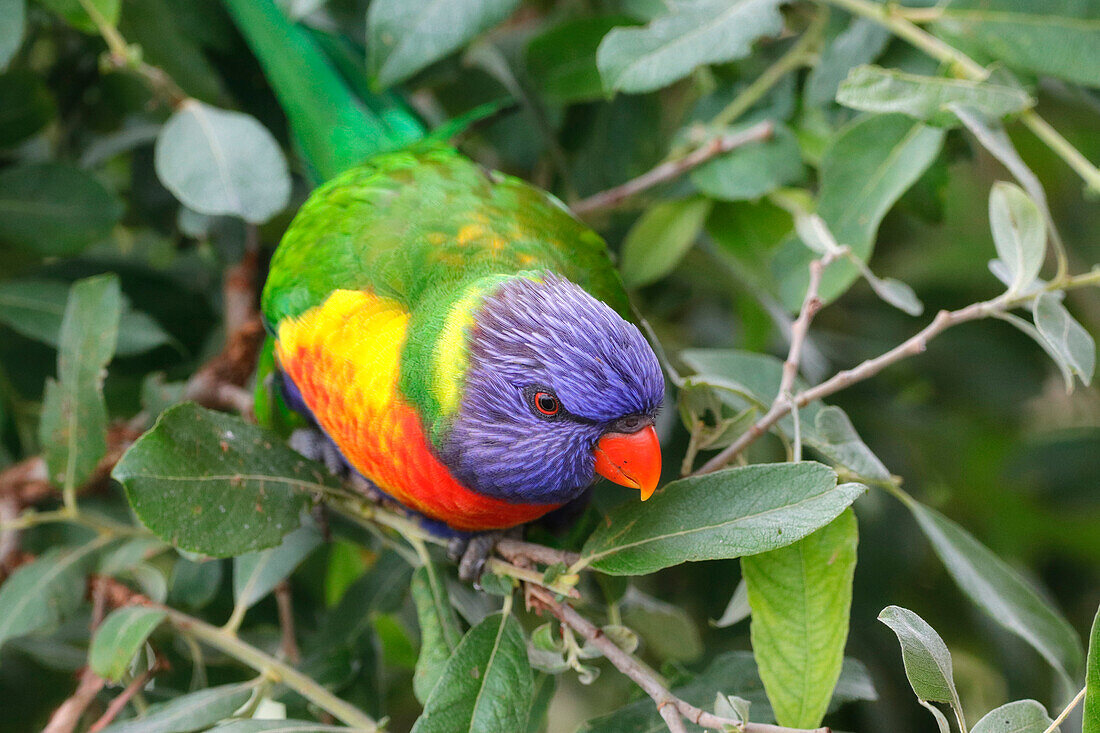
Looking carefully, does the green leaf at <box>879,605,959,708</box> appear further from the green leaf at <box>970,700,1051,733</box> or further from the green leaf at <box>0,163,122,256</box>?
the green leaf at <box>0,163,122,256</box>

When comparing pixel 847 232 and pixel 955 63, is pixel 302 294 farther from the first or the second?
pixel 955 63

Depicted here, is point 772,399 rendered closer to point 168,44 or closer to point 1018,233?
point 1018,233

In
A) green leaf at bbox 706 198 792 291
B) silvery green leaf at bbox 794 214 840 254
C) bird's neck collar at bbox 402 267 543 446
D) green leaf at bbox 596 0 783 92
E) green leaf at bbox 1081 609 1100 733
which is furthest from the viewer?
green leaf at bbox 706 198 792 291

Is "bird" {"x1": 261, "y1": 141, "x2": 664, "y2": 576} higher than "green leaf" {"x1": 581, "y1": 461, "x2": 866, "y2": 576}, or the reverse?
"bird" {"x1": 261, "y1": 141, "x2": 664, "y2": 576}

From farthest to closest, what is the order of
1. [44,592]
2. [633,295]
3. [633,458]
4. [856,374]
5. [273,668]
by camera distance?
1. [633,295]
2. [44,592]
3. [273,668]
4. [633,458]
5. [856,374]

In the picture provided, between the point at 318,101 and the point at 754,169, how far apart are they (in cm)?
105

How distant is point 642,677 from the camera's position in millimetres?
1147

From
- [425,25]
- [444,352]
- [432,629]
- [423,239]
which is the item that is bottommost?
[432,629]

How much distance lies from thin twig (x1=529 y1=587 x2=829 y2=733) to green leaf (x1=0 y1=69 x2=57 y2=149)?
1609mm

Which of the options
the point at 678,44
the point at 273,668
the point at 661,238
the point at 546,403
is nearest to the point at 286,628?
the point at 273,668

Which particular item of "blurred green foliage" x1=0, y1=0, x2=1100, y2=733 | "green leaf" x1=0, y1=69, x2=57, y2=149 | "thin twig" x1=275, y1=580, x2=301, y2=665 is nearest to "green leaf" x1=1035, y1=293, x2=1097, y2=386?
"blurred green foliage" x1=0, y1=0, x2=1100, y2=733

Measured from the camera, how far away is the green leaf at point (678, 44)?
63.9 inches

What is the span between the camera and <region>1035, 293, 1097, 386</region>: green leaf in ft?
4.07

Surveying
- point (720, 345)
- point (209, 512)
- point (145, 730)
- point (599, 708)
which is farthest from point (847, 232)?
point (599, 708)
